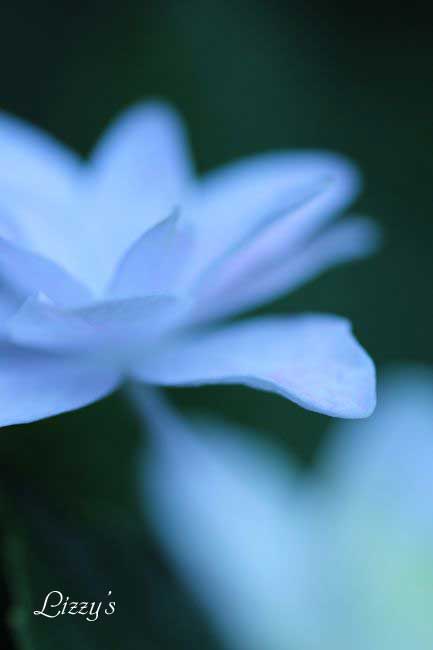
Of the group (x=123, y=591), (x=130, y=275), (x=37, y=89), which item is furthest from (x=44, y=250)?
(x=37, y=89)

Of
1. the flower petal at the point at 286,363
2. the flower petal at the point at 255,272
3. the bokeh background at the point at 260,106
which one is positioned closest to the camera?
the flower petal at the point at 286,363

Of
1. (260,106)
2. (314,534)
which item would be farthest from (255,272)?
(260,106)

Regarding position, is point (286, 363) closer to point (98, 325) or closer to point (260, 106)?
point (98, 325)

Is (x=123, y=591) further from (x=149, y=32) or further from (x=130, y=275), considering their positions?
(x=149, y=32)

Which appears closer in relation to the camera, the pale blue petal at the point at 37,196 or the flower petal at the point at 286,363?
the flower petal at the point at 286,363

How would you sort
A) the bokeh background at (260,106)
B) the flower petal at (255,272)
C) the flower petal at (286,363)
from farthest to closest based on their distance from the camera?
the bokeh background at (260,106)
the flower petal at (255,272)
the flower petal at (286,363)

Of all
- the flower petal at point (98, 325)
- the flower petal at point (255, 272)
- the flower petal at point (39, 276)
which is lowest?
the flower petal at point (98, 325)

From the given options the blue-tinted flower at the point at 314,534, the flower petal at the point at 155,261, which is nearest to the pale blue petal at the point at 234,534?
the blue-tinted flower at the point at 314,534

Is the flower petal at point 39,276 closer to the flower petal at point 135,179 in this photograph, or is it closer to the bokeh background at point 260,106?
the flower petal at point 135,179
